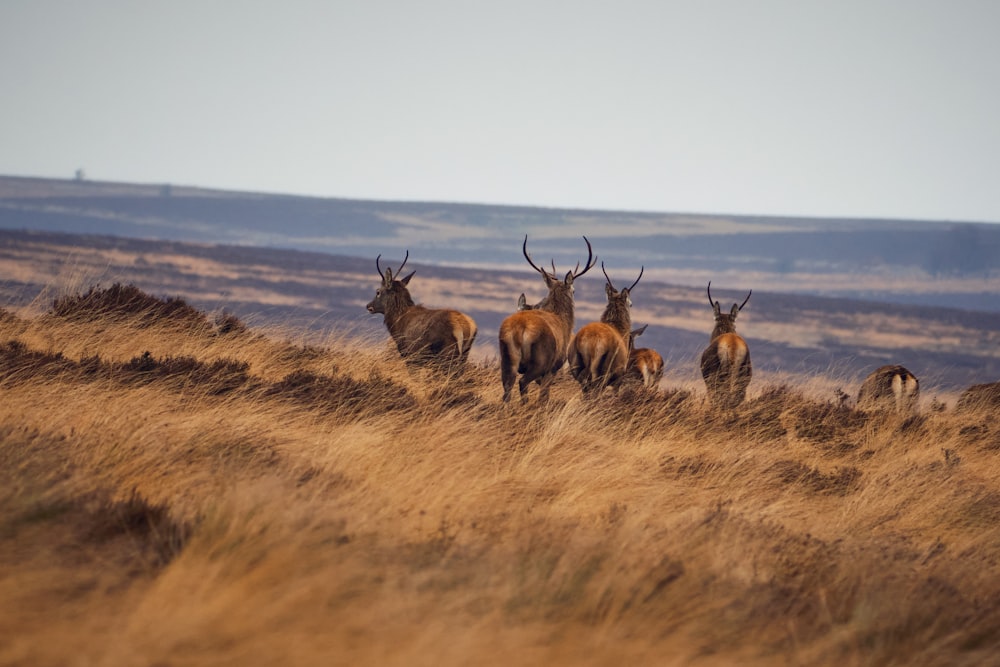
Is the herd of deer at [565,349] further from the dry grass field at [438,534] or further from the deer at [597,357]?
the dry grass field at [438,534]

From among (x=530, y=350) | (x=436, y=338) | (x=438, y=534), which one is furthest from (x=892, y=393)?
(x=438, y=534)

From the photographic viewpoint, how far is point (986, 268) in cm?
19200

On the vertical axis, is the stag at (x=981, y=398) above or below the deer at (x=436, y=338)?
below

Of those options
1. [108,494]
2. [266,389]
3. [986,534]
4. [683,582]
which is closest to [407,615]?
[683,582]

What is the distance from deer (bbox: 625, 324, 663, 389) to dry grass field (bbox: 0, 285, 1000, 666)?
3050mm

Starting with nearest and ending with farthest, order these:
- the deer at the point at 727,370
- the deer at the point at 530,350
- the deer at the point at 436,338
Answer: the deer at the point at 530,350 → the deer at the point at 436,338 → the deer at the point at 727,370

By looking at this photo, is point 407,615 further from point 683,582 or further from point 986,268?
point 986,268

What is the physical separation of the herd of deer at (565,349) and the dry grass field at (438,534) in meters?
1.21

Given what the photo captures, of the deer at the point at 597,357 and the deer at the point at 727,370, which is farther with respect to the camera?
the deer at the point at 727,370

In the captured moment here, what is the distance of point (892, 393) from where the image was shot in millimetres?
15773

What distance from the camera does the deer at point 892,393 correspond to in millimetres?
15594

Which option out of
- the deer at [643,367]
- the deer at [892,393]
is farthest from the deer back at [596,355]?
the deer at [892,393]

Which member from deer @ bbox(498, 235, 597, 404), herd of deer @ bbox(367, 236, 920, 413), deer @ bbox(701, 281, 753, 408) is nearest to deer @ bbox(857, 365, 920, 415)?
herd of deer @ bbox(367, 236, 920, 413)

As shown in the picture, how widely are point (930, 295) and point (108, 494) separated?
181806 mm
